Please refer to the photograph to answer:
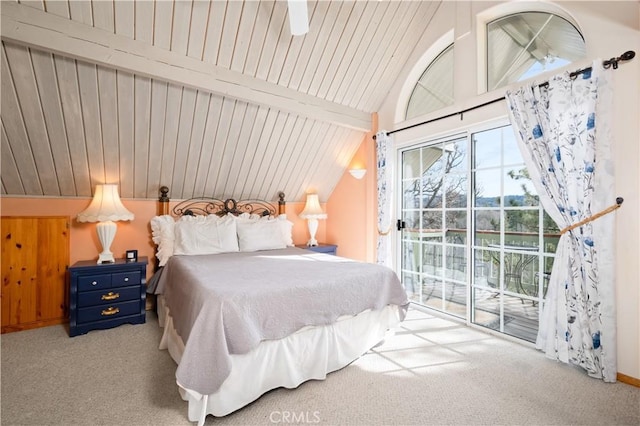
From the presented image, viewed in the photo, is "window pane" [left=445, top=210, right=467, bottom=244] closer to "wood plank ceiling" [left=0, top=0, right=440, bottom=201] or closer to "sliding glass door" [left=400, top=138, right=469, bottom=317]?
"sliding glass door" [left=400, top=138, right=469, bottom=317]

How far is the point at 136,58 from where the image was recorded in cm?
244

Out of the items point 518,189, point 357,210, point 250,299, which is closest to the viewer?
point 250,299

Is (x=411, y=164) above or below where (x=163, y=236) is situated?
above

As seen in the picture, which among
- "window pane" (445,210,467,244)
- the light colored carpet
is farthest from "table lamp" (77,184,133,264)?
"window pane" (445,210,467,244)

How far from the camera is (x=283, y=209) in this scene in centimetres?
443

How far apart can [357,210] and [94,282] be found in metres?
3.20

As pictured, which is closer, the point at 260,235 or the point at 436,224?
the point at 436,224

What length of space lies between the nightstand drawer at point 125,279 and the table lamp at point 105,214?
8.2 inches

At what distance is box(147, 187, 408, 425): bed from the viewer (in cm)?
158

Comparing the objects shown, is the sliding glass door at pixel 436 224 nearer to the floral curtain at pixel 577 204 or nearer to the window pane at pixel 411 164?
the window pane at pixel 411 164

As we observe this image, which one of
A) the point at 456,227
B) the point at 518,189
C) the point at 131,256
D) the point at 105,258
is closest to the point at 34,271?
the point at 105,258

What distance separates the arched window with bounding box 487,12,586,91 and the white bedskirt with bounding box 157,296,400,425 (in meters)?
2.47

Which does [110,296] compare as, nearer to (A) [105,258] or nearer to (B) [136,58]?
(A) [105,258]

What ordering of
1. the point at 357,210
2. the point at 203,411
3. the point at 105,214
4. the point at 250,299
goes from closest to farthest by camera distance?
the point at 203,411 < the point at 250,299 < the point at 105,214 < the point at 357,210
